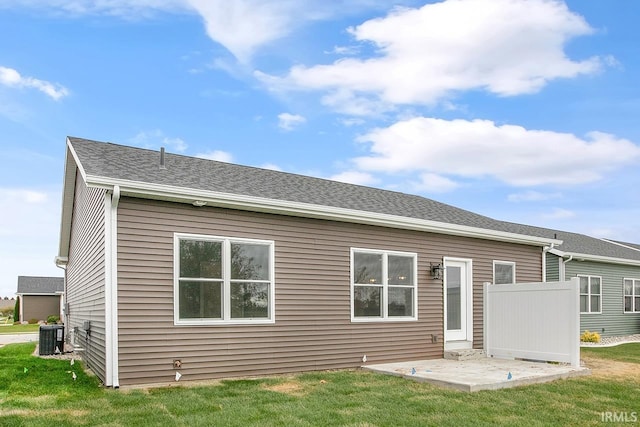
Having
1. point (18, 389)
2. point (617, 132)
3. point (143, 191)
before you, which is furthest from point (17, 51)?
point (617, 132)

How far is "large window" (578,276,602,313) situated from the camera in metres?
17.2

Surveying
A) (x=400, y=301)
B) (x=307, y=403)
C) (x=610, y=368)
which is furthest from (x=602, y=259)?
(x=307, y=403)

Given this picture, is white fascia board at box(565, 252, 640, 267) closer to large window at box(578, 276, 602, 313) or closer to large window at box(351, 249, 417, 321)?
large window at box(578, 276, 602, 313)

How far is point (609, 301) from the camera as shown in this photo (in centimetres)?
1806

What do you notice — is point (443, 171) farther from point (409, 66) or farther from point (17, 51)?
point (17, 51)

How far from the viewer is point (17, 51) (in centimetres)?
1229

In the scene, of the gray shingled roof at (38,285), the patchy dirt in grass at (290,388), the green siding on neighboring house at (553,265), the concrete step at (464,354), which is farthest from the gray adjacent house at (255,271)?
the gray shingled roof at (38,285)

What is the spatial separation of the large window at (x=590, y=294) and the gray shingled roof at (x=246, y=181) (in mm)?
6504

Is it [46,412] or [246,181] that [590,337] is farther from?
[46,412]

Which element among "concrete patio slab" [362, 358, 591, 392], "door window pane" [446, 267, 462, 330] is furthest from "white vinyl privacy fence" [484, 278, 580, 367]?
"door window pane" [446, 267, 462, 330]

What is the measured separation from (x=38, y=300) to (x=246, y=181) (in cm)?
3604

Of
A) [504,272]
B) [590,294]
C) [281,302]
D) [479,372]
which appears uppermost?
[504,272]

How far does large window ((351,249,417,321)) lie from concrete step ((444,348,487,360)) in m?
1.10

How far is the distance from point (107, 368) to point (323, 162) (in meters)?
10.5
